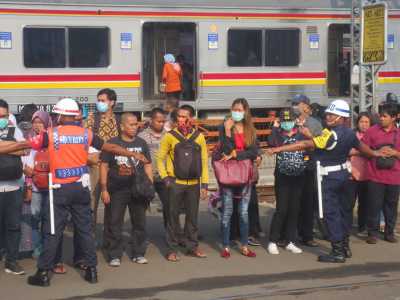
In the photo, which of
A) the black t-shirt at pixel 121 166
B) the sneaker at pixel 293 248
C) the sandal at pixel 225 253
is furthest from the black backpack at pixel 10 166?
the sneaker at pixel 293 248

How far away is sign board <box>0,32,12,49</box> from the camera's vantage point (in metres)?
16.0

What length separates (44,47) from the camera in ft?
54.5

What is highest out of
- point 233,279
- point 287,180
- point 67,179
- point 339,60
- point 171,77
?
point 339,60

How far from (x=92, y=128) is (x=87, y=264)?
2.00m

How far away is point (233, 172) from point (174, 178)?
67 cm

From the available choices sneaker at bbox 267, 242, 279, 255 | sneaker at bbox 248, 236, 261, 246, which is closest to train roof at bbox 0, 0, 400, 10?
sneaker at bbox 248, 236, 261, 246

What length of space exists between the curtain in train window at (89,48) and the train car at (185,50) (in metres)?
0.02

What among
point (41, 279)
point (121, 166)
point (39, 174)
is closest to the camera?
point (41, 279)

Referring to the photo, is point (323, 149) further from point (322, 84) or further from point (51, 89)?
point (322, 84)

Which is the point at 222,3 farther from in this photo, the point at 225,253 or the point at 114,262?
the point at 114,262

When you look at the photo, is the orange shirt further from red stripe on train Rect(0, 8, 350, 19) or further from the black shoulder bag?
the black shoulder bag

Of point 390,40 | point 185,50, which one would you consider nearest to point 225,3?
point 185,50

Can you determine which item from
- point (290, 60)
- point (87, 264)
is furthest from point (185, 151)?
point (290, 60)

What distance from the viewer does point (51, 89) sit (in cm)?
1659
